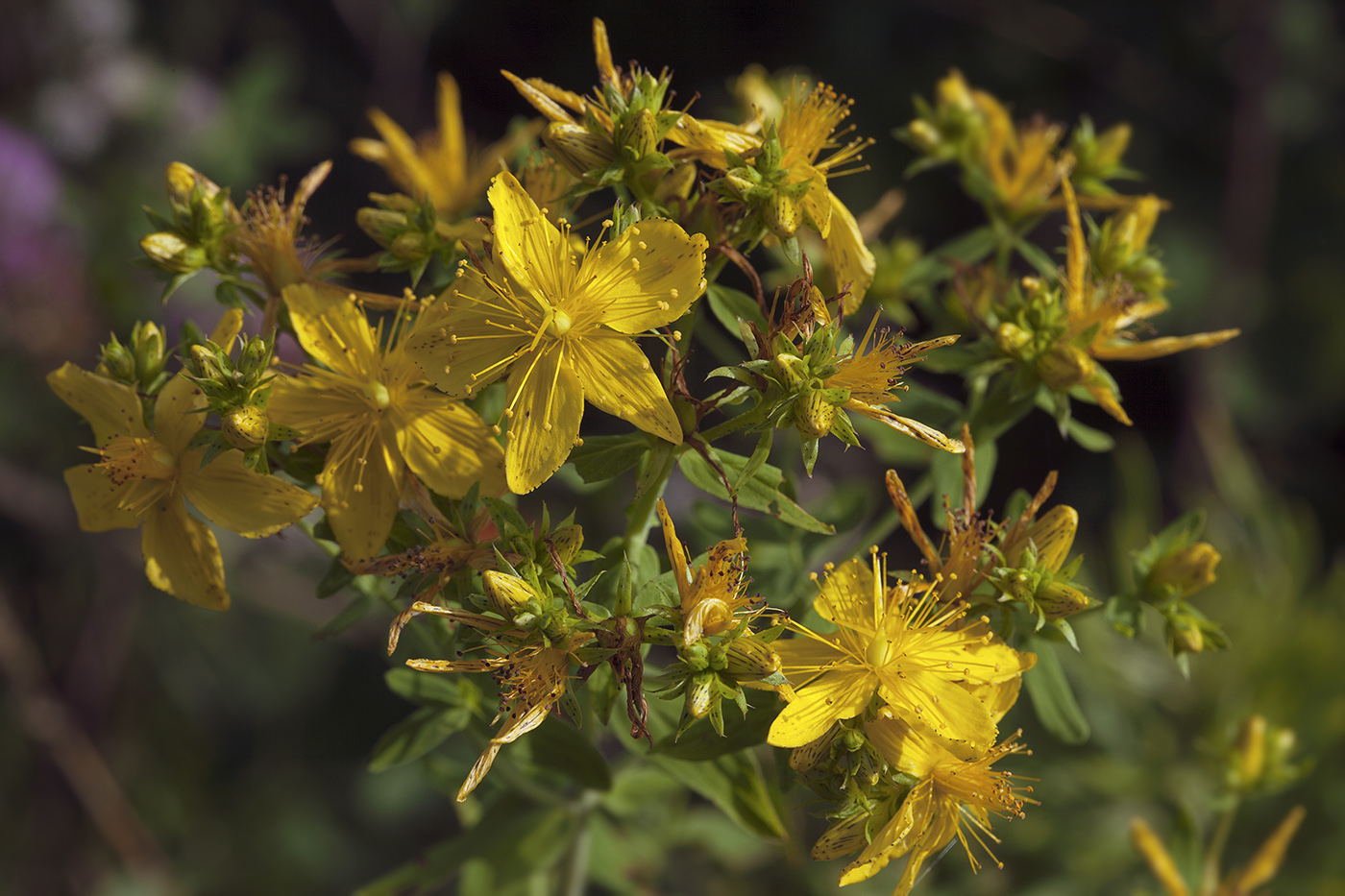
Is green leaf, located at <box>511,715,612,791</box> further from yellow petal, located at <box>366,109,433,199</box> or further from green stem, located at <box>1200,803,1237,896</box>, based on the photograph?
green stem, located at <box>1200,803,1237,896</box>

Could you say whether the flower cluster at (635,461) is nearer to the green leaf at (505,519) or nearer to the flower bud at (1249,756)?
the green leaf at (505,519)

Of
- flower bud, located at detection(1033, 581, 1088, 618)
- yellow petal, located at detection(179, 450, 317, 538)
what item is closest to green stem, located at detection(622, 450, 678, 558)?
yellow petal, located at detection(179, 450, 317, 538)

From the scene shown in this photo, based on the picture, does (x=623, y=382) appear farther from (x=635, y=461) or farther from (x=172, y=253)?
(x=172, y=253)

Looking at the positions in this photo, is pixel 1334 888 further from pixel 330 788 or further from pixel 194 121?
pixel 194 121

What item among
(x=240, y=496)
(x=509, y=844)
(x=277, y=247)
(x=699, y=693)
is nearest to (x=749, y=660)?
(x=699, y=693)

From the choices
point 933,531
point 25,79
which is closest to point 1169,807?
point 933,531
